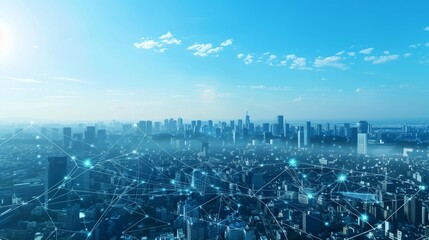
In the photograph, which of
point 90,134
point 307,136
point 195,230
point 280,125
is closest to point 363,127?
point 307,136

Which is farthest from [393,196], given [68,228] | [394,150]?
[394,150]

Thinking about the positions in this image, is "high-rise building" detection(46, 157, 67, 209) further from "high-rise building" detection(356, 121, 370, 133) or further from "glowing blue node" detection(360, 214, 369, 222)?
"high-rise building" detection(356, 121, 370, 133)

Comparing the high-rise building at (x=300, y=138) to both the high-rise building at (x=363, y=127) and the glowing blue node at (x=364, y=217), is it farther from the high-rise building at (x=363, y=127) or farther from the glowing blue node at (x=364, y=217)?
the glowing blue node at (x=364, y=217)

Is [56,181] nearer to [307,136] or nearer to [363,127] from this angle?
[307,136]

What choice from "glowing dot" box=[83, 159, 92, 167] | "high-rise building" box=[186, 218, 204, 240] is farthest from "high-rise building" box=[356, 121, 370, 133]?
"high-rise building" box=[186, 218, 204, 240]

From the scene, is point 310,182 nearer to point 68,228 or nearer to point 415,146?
point 68,228

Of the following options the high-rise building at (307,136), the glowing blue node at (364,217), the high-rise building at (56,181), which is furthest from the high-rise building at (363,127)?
the high-rise building at (56,181)
